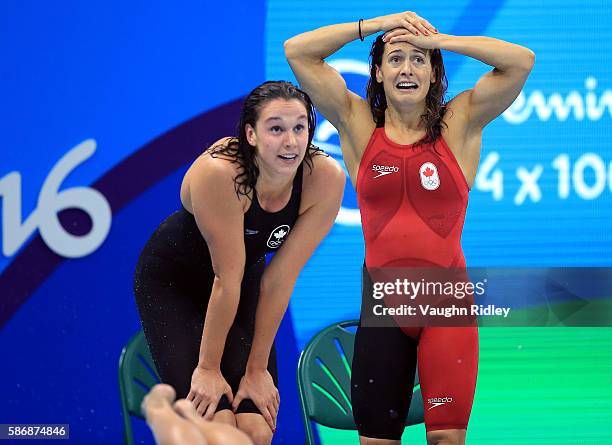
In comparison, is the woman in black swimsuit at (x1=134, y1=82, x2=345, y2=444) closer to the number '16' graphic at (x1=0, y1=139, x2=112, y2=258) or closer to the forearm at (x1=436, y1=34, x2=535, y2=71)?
the forearm at (x1=436, y1=34, x2=535, y2=71)

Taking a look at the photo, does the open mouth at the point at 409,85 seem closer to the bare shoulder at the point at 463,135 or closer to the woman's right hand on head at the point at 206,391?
the bare shoulder at the point at 463,135

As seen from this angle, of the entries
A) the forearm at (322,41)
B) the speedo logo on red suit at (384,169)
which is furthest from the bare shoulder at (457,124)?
the forearm at (322,41)

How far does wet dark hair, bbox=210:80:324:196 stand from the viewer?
2.83m

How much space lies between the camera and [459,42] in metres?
3.06

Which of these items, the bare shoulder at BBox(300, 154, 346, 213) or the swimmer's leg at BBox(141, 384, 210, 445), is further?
the bare shoulder at BBox(300, 154, 346, 213)

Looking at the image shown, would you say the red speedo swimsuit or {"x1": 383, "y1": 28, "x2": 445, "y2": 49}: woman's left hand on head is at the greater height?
{"x1": 383, "y1": 28, "x2": 445, "y2": 49}: woman's left hand on head

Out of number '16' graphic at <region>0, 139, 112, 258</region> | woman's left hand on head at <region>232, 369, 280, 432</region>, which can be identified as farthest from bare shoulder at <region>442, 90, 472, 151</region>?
number '16' graphic at <region>0, 139, 112, 258</region>

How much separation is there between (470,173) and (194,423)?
2.22 m

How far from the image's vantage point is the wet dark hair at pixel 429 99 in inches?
123

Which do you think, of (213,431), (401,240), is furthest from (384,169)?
(213,431)

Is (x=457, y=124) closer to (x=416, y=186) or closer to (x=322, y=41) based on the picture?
(x=416, y=186)

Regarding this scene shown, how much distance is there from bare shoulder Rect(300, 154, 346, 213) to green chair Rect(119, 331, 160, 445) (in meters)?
0.94

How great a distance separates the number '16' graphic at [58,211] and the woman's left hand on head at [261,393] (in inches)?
57.2

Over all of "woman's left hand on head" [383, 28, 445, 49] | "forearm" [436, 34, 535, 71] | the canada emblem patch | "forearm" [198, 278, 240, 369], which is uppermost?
"woman's left hand on head" [383, 28, 445, 49]
